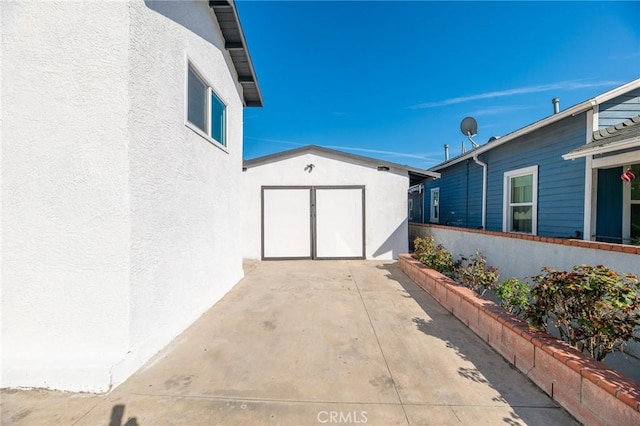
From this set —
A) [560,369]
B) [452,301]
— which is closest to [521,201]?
[452,301]

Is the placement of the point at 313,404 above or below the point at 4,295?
below

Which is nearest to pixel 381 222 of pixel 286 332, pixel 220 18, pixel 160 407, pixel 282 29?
pixel 286 332

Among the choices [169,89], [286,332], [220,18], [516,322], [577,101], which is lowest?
[286,332]

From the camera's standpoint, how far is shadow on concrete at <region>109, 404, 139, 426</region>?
1.91 metres

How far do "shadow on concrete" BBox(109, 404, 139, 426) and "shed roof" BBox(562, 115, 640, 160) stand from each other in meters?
6.45

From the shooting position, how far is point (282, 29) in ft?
33.0

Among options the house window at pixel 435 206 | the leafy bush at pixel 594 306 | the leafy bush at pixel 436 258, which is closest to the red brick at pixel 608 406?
the leafy bush at pixel 594 306

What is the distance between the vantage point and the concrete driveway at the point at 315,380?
6.47 feet

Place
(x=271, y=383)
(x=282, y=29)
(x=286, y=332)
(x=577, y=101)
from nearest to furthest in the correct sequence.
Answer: (x=271, y=383)
(x=286, y=332)
(x=577, y=101)
(x=282, y=29)

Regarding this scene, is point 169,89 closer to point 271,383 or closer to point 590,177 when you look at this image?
point 271,383

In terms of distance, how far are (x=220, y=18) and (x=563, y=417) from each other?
6618mm

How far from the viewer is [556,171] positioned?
5.42 metres

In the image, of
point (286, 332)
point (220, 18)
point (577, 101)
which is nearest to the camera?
point (286, 332)

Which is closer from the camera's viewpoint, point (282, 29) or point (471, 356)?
point (471, 356)
